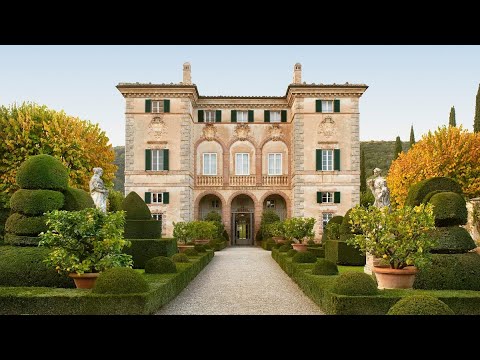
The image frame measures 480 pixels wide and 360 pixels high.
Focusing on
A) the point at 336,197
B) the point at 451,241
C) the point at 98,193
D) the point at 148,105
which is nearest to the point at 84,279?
the point at 98,193

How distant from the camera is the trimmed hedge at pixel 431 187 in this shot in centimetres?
1233

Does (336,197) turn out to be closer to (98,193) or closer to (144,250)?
(144,250)

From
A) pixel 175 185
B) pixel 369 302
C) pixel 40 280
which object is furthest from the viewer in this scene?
pixel 175 185

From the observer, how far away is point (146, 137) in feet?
109

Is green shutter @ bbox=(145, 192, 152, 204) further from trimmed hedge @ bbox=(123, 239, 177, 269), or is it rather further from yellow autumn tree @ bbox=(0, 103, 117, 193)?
trimmed hedge @ bbox=(123, 239, 177, 269)

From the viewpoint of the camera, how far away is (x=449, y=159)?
31562 mm

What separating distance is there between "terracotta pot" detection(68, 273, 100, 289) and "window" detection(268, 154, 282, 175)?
2599 cm

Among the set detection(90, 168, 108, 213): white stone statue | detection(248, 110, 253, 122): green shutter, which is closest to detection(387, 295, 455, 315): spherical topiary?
detection(90, 168, 108, 213): white stone statue

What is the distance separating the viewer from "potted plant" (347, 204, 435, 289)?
10453 mm

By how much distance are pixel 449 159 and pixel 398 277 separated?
23349 millimetres

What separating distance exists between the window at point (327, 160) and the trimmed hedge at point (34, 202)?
23848mm
